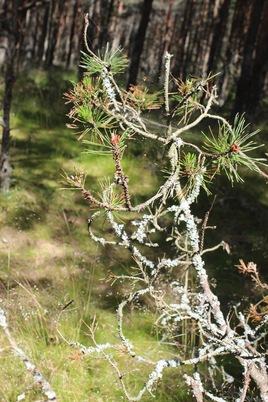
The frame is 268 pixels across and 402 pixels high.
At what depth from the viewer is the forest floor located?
3000 mm

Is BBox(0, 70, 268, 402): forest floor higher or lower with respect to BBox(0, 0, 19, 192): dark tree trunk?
lower

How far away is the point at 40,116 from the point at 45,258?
147 inches

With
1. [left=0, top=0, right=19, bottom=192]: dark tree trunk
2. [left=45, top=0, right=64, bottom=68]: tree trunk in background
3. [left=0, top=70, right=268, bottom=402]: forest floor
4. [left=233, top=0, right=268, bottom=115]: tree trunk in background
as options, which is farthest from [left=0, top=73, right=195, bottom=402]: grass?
[left=45, top=0, right=64, bottom=68]: tree trunk in background

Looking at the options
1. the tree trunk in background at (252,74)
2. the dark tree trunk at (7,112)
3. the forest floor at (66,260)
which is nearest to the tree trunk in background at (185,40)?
the tree trunk in background at (252,74)

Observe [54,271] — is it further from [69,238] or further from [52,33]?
[52,33]

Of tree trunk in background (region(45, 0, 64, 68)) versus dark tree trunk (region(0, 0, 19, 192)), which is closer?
dark tree trunk (region(0, 0, 19, 192))

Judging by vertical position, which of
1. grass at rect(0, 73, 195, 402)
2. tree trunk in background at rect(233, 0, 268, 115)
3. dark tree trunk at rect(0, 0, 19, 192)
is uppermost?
tree trunk in background at rect(233, 0, 268, 115)

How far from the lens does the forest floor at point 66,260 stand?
3.00 metres

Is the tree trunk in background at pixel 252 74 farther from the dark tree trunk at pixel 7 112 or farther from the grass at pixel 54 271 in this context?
the dark tree trunk at pixel 7 112

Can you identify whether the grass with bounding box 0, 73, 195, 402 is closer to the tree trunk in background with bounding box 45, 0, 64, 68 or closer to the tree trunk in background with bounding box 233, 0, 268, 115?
the tree trunk in background with bounding box 233, 0, 268, 115

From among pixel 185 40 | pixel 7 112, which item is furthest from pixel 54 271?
pixel 185 40

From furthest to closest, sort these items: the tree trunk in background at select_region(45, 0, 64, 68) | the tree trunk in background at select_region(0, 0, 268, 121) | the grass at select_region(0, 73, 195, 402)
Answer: the tree trunk in background at select_region(45, 0, 64, 68)
the tree trunk in background at select_region(0, 0, 268, 121)
the grass at select_region(0, 73, 195, 402)

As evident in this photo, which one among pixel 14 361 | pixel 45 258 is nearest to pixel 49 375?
pixel 14 361

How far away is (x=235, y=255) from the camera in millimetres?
5113
